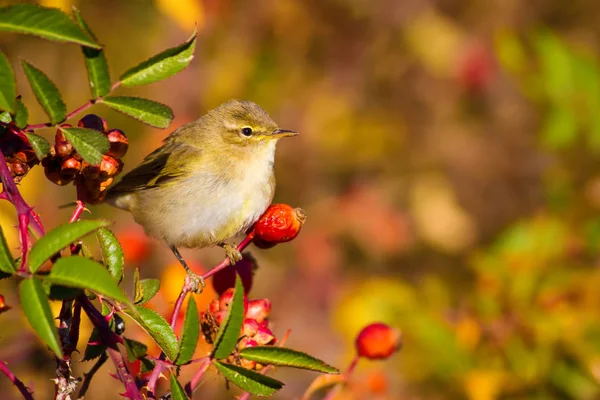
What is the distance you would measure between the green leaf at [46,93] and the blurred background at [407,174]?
179cm

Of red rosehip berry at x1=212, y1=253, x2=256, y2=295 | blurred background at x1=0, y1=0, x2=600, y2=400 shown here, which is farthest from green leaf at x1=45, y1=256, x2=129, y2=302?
blurred background at x1=0, y1=0, x2=600, y2=400

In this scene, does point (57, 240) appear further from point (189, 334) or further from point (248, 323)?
point (248, 323)

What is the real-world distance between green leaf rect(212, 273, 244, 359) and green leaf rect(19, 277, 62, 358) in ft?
1.49

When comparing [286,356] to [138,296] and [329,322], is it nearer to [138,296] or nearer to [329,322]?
[138,296]

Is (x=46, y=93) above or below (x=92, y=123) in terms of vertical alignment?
below

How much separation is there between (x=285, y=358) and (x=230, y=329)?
171 mm

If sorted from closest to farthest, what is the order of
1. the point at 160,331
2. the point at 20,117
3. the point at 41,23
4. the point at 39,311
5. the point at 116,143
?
the point at 39,311 < the point at 41,23 < the point at 20,117 < the point at 160,331 < the point at 116,143

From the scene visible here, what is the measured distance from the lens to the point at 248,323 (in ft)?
7.34

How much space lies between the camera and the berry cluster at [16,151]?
1.83 m

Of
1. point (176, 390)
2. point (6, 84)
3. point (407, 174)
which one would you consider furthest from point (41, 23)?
point (407, 174)

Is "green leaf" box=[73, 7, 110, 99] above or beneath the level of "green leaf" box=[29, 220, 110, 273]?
above

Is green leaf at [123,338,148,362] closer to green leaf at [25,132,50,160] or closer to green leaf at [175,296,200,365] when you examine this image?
green leaf at [175,296,200,365]

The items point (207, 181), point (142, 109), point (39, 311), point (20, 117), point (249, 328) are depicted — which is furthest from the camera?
point (207, 181)

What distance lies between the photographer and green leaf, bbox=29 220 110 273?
58.6 inches
